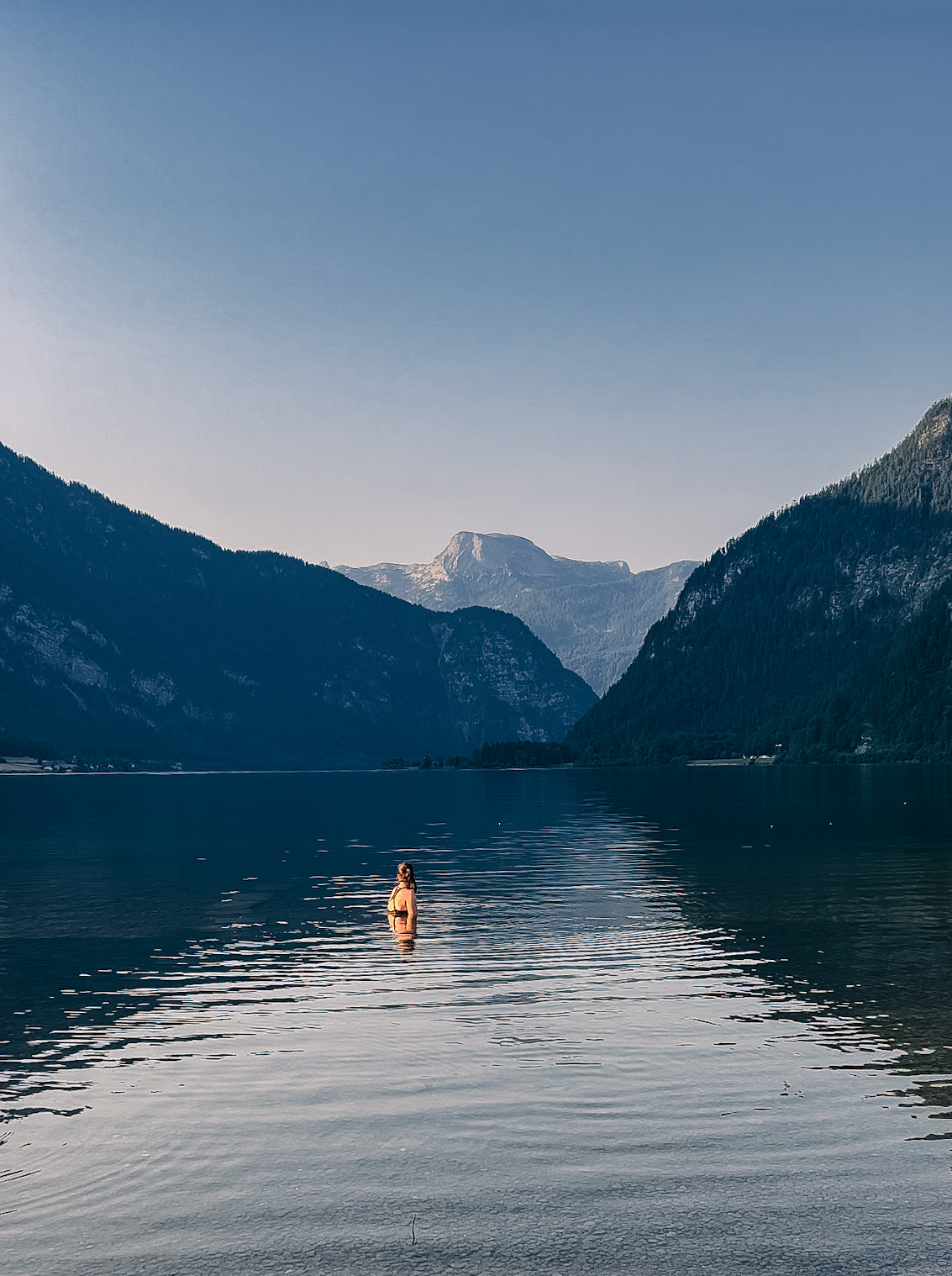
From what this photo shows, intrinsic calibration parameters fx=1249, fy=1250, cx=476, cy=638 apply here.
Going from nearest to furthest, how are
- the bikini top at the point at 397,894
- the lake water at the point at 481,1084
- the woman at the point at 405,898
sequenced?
the lake water at the point at 481,1084, the bikini top at the point at 397,894, the woman at the point at 405,898

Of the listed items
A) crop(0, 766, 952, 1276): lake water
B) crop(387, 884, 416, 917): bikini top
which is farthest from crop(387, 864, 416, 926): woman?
crop(0, 766, 952, 1276): lake water

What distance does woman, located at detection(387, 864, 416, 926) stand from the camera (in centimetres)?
5362

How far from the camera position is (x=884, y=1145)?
71.9 ft

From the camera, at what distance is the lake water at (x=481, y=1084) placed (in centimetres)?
1803

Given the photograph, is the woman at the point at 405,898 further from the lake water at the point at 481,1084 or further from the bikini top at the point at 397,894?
the lake water at the point at 481,1084

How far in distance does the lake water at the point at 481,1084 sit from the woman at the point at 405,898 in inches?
46.1

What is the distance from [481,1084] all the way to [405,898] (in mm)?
27045

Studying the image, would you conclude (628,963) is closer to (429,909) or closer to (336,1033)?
(336,1033)

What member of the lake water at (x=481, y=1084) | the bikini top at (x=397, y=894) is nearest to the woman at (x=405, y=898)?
the bikini top at (x=397, y=894)

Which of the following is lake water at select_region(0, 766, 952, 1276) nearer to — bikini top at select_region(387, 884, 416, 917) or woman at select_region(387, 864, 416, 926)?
bikini top at select_region(387, 884, 416, 917)

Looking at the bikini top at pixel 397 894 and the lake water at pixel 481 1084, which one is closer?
the lake water at pixel 481 1084

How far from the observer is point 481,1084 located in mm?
26938

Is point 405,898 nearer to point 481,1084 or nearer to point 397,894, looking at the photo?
point 397,894

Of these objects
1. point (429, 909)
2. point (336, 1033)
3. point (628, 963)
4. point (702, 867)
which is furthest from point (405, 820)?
point (336, 1033)
